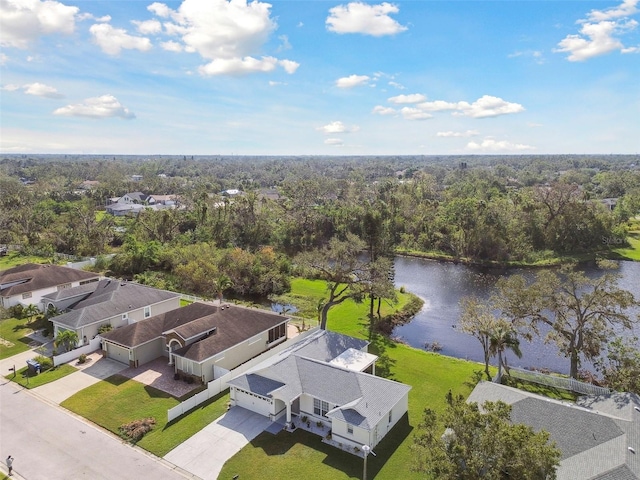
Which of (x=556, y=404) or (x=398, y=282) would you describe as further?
(x=398, y=282)

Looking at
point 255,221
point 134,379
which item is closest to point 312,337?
point 134,379

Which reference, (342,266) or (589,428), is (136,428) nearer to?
(342,266)

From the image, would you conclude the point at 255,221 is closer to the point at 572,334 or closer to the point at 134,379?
the point at 134,379

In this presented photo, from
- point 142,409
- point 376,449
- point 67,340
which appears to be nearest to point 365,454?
point 376,449

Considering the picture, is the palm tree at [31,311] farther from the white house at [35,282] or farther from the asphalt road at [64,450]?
the asphalt road at [64,450]

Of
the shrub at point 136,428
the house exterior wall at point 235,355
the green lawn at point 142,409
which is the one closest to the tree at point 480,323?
the house exterior wall at point 235,355
